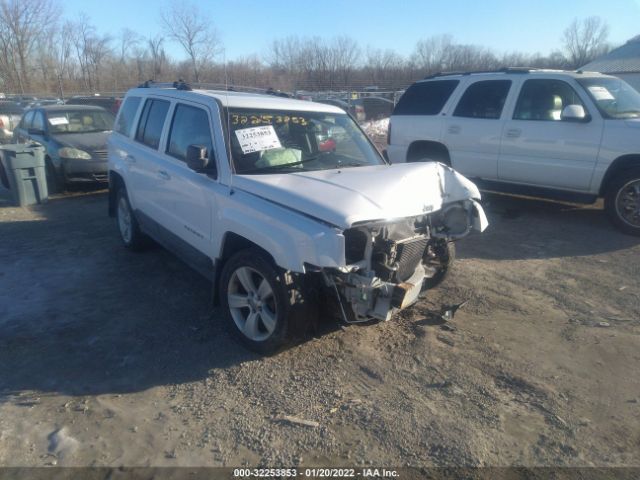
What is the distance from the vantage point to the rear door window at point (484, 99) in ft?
24.7

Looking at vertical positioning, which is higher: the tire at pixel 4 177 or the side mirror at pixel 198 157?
the side mirror at pixel 198 157

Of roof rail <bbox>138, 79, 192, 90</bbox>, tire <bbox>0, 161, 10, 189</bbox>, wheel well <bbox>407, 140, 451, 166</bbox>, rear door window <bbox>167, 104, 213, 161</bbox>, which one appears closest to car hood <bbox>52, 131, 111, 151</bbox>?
tire <bbox>0, 161, 10, 189</bbox>

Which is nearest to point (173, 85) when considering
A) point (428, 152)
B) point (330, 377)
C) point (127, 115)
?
point (127, 115)

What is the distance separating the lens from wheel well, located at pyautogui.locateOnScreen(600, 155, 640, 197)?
6355 mm

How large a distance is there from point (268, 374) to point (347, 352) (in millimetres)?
645

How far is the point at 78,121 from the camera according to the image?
10352 millimetres

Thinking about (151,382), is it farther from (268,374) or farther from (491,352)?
(491,352)

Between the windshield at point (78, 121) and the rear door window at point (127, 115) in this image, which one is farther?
the windshield at point (78, 121)

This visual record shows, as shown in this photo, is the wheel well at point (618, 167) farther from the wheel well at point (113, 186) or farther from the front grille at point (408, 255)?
the wheel well at point (113, 186)

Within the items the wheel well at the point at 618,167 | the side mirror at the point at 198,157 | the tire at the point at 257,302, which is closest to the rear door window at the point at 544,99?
the wheel well at the point at 618,167

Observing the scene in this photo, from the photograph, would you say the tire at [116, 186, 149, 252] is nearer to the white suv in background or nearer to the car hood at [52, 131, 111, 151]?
the car hood at [52, 131, 111, 151]

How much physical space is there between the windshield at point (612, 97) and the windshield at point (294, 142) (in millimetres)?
3880

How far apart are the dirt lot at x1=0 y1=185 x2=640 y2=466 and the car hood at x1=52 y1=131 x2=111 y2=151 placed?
4650 mm

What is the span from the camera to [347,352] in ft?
12.3
